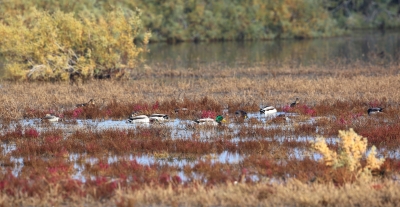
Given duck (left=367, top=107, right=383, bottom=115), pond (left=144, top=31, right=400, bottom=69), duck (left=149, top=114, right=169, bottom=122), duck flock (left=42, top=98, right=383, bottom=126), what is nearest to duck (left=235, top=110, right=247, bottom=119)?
duck flock (left=42, top=98, right=383, bottom=126)

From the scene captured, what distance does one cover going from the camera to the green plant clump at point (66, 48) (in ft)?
104

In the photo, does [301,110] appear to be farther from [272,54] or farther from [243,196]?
[272,54]

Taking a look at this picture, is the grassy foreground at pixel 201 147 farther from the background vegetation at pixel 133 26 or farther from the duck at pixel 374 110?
the background vegetation at pixel 133 26

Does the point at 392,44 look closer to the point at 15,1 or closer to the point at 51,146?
the point at 15,1

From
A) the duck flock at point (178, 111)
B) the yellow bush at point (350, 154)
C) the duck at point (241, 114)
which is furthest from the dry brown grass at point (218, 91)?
the yellow bush at point (350, 154)

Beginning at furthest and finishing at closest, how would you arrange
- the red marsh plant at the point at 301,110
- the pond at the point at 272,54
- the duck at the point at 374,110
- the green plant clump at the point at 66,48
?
the pond at the point at 272,54 → the green plant clump at the point at 66,48 → the red marsh plant at the point at 301,110 → the duck at the point at 374,110

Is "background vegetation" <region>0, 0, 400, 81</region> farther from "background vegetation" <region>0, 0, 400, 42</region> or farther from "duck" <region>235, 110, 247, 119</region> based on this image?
"duck" <region>235, 110, 247, 119</region>

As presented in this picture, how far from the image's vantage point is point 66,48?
32.4 m

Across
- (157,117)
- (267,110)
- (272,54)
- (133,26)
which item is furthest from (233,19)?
(157,117)

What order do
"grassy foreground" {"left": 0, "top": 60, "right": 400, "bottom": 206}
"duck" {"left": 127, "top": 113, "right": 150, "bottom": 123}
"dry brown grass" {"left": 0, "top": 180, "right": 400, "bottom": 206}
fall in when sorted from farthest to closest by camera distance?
"duck" {"left": 127, "top": 113, "right": 150, "bottom": 123} → "grassy foreground" {"left": 0, "top": 60, "right": 400, "bottom": 206} → "dry brown grass" {"left": 0, "top": 180, "right": 400, "bottom": 206}

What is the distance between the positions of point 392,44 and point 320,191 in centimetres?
4415

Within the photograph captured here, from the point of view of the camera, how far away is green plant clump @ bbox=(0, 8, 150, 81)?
3158 centimetres

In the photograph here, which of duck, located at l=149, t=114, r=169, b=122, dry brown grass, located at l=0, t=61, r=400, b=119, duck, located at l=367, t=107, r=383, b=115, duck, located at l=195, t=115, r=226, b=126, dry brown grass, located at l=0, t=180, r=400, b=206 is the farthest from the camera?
dry brown grass, located at l=0, t=61, r=400, b=119

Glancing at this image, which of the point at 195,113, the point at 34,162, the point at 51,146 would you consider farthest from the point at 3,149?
the point at 195,113
